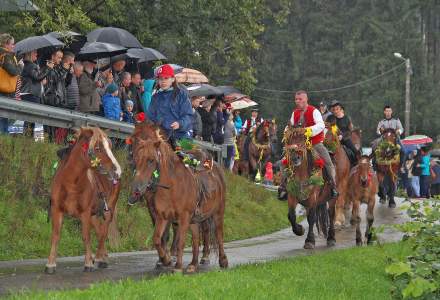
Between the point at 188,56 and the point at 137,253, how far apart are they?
750 inches

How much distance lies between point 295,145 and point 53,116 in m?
4.44

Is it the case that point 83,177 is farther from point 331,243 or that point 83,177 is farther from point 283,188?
point 331,243

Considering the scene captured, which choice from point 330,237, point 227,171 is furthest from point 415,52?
point 330,237

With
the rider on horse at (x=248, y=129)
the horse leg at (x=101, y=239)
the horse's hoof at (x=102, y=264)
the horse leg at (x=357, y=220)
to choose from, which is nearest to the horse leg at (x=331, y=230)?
the horse leg at (x=357, y=220)

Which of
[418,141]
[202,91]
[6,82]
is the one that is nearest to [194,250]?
[6,82]

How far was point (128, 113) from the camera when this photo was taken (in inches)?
827

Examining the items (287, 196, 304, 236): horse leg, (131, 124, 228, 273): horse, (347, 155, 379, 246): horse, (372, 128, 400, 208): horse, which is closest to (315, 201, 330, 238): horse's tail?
(287, 196, 304, 236): horse leg

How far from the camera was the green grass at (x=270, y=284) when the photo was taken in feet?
34.8

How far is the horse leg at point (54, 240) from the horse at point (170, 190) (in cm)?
113

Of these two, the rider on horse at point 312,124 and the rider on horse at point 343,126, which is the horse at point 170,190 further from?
the rider on horse at point 343,126

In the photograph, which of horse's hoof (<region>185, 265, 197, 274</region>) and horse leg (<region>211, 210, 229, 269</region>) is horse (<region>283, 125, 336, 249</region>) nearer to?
horse leg (<region>211, 210, 229, 269</region>)

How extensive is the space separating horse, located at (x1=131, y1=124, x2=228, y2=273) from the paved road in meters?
0.59

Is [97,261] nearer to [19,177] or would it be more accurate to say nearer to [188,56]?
[19,177]

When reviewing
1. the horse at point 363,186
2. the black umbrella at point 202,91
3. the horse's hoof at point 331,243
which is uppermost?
the black umbrella at point 202,91
